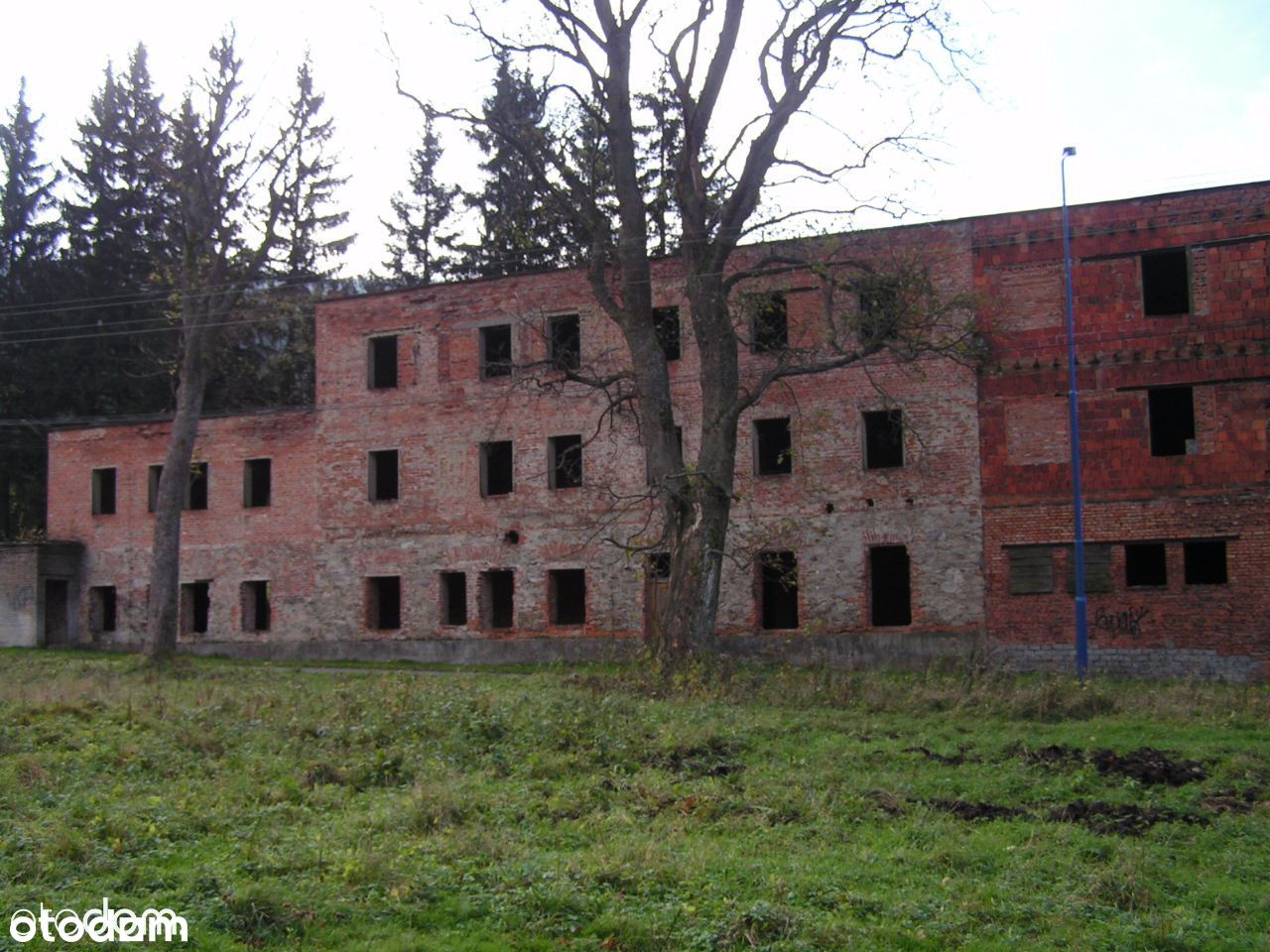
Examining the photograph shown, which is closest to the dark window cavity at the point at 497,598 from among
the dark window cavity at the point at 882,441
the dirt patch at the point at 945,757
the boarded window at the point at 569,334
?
the boarded window at the point at 569,334

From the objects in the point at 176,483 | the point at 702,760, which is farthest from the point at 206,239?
the point at 702,760

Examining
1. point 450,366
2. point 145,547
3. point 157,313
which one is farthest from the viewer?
point 157,313

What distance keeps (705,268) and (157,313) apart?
3179cm

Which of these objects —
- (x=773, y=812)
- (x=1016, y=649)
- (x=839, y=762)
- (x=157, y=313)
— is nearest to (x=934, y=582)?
(x=1016, y=649)

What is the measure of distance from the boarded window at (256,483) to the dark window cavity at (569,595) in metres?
9.20

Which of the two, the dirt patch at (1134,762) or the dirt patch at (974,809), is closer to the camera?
the dirt patch at (974,809)

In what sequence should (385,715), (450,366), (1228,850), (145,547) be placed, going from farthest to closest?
(145,547)
(450,366)
(385,715)
(1228,850)

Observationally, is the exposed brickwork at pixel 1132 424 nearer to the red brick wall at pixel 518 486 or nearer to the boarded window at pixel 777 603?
the red brick wall at pixel 518 486

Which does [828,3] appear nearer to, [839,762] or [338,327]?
[839,762]

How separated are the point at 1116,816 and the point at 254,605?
2880cm

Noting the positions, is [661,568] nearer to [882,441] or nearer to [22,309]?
[882,441]

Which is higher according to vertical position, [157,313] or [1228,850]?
[157,313]

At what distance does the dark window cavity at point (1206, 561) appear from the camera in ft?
83.3

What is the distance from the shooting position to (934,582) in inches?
1077
